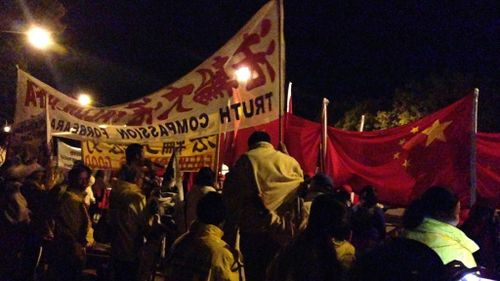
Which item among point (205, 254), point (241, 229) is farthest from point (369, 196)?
point (205, 254)

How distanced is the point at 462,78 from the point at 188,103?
14.4 m

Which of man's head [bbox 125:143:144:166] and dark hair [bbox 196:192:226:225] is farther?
man's head [bbox 125:143:144:166]

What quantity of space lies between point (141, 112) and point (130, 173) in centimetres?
146

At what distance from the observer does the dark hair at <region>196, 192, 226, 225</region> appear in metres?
4.06

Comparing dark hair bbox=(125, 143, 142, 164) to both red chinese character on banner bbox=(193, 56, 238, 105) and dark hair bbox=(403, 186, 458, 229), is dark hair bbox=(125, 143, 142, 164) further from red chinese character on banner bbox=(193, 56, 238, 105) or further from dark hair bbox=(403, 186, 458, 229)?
dark hair bbox=(403, 186, 458, 229)

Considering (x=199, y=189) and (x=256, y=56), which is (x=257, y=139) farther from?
(x=199, y=189)

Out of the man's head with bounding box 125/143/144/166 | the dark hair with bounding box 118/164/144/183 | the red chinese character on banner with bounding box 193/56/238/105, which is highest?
the red chinese character on banner with bounding box 193/56/238/105

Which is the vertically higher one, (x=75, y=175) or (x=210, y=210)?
(x=75, y=175)

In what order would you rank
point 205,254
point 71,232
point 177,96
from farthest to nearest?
point 177,96 → point 71,232 → point 205,254

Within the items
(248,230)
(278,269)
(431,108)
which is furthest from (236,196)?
(431,108)

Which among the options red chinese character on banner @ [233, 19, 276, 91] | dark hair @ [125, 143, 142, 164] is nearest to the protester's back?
red chinese character on banner @ [233, 19, 276, 91]

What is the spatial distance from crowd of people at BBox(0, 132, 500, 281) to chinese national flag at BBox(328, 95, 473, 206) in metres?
0.52

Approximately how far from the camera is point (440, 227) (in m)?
3.24

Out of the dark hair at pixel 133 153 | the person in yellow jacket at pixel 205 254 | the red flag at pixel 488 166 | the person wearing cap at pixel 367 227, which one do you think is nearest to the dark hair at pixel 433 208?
the person in yellow jacket at pixel 205 254
